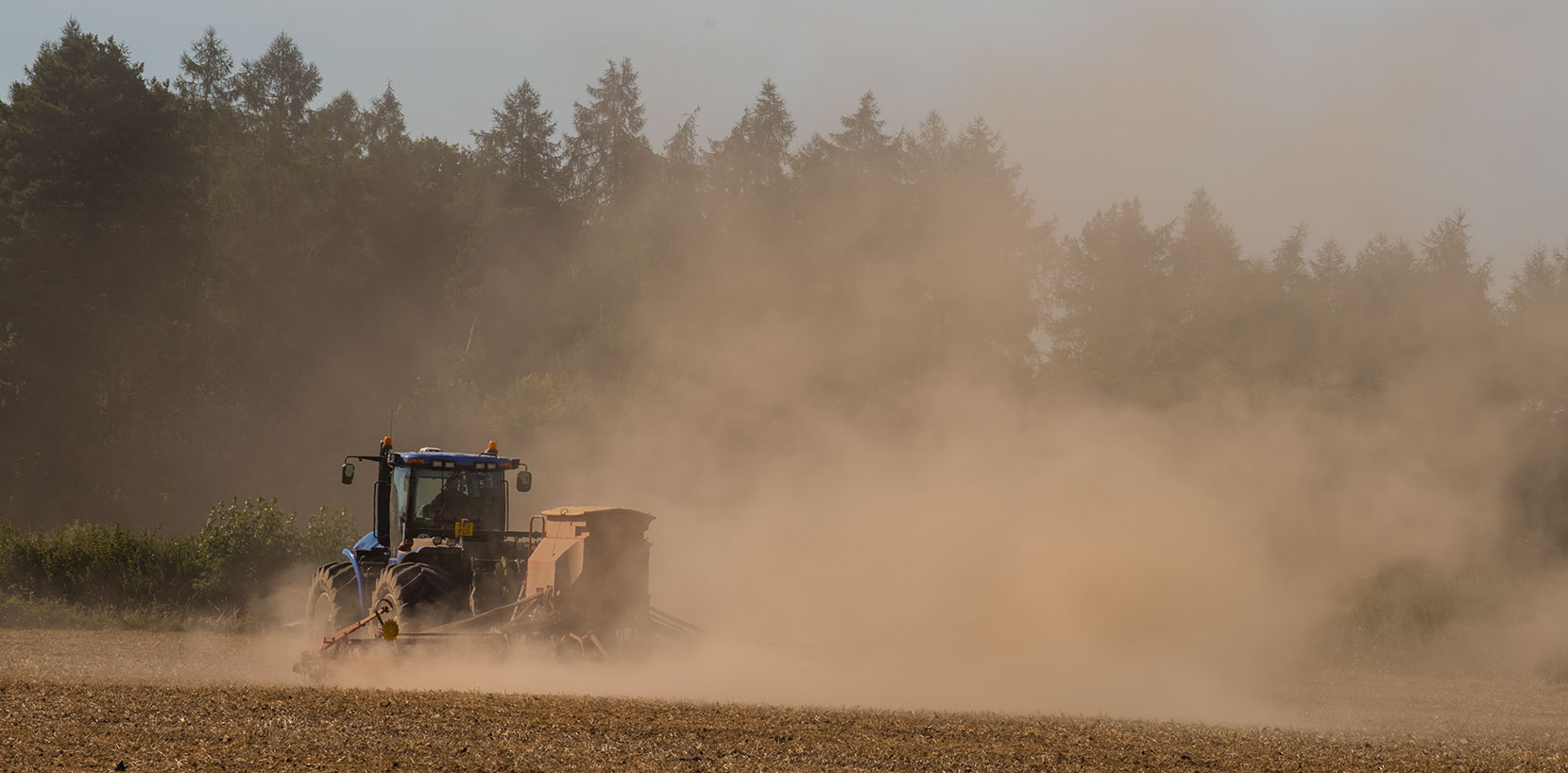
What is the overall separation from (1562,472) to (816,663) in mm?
17101

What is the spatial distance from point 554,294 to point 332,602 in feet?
112

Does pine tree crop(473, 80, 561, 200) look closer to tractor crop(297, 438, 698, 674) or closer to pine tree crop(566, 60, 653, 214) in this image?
pine tree crop(566, 60, 653, 214)

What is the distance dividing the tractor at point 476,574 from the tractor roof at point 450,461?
0.02 m

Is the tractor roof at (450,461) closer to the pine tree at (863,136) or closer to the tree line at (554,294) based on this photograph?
the tree line at (554,294)

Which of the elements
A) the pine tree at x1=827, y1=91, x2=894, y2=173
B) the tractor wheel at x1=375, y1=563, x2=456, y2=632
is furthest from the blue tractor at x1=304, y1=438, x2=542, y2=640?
the pine tree at x1=827, y1=91, x2=894, y2=173

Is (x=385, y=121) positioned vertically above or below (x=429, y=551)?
above

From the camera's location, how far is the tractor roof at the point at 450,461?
54.7 ft

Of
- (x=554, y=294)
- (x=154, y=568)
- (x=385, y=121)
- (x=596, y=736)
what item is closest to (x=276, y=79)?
(x=385, y=121)

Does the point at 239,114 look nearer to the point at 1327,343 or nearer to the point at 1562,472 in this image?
the point at 1327,343

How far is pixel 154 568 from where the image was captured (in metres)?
26.0

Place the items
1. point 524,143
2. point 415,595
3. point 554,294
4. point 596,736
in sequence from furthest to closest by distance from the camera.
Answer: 1. point 524,143
2. point 554,294
3. point 415,595
4. point 596,736

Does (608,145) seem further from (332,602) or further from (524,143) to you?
(332,602)

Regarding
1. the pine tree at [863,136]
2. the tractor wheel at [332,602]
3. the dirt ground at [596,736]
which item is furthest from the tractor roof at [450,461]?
the pine tree at [863,136]

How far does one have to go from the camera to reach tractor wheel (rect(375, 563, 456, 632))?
1425cm
